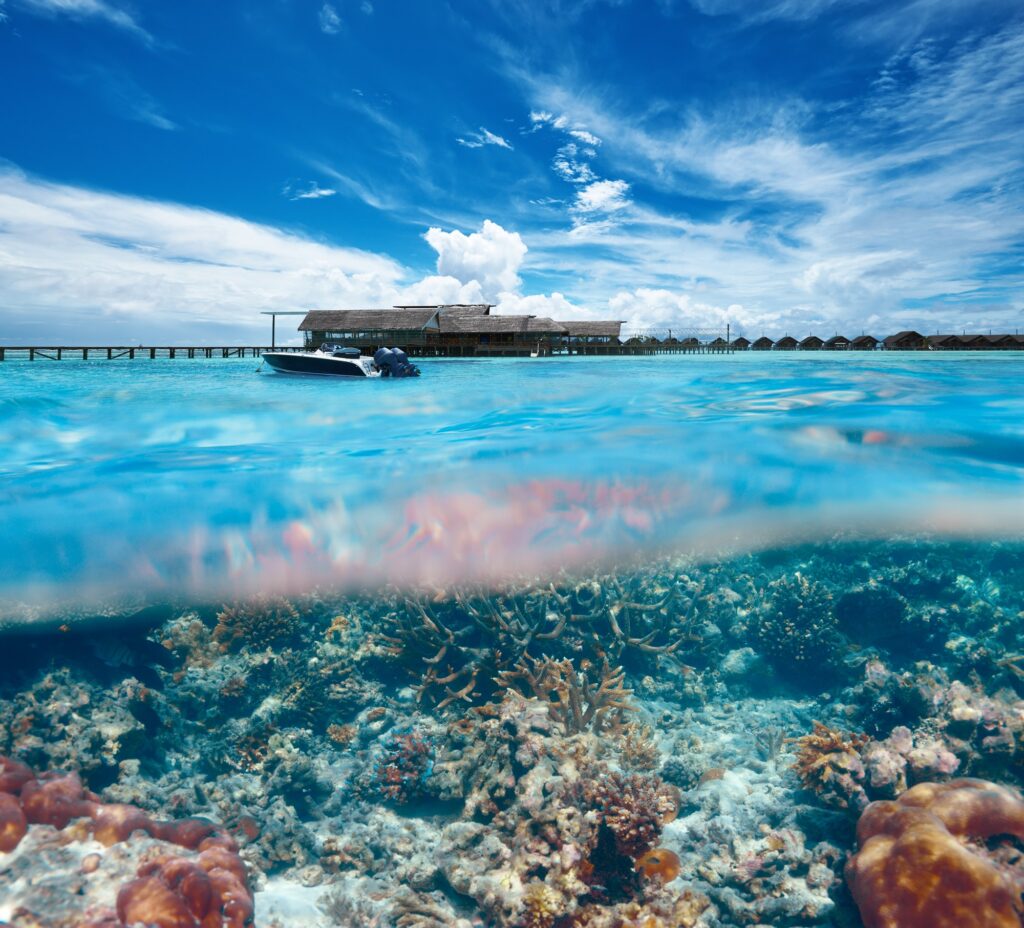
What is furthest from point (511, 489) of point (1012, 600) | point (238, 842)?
point (1012, 600)

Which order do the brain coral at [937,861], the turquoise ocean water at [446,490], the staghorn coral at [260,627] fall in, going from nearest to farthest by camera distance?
the brain coral at [937,861], the turquoise ocean water at [446,490], the staghorn coral at [260,627]

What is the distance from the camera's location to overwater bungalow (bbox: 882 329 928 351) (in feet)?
247

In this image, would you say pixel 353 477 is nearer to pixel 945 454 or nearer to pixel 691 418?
pixel 691 418

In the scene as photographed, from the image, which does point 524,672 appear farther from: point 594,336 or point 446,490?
point 594,336

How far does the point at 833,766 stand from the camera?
24.4 ft

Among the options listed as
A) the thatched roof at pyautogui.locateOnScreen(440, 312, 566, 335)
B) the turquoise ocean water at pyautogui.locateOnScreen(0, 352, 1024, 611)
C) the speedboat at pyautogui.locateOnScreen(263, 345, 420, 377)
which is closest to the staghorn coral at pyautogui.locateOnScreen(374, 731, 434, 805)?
the turquoise ocean water at pyautogui.locateOnScreen(0, 352, 1024, 611)

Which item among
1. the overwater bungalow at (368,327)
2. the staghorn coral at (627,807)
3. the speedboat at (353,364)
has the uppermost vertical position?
the overwater bungalow at (368,327)

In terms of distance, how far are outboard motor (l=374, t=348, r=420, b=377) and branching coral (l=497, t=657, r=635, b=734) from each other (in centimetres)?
1577

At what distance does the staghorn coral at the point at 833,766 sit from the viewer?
282 inches

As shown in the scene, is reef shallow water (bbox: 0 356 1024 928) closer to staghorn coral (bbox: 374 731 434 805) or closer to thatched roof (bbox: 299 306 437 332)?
staghorn coral (bbox: 374 731 434 805)

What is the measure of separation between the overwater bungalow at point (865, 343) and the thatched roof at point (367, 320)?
2385 inches

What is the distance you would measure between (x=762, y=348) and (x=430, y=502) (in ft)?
295

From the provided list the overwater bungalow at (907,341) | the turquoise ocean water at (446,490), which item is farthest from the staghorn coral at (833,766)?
the overwater bungalow at (907,341)

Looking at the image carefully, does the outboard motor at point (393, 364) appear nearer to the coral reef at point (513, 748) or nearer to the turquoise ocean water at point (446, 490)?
the turquoise ocean water at point (446, 490)
